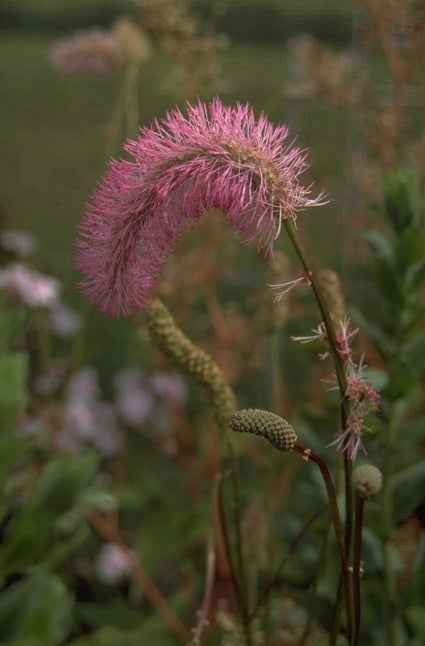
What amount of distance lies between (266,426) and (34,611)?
451 mm

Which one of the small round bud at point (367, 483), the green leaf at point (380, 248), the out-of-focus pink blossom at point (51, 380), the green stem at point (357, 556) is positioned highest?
the green leaf at point (380, 248)

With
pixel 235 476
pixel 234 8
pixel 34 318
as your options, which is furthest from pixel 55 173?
pixel 235 476

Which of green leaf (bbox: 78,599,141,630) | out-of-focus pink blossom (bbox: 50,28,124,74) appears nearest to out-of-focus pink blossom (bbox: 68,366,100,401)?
green leaf (bbox: 78,599,141,630)

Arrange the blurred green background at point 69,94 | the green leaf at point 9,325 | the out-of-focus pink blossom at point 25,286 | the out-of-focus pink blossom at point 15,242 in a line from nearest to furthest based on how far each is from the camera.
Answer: the green leaf at point 9,325 → the out-of-focus pink blossom at point 25,286 → the out-of-focus pink blossom at point 15,242 → the blurred green background at point 69,94

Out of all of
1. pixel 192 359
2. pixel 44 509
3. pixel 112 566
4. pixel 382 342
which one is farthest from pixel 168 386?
pixel 192 359

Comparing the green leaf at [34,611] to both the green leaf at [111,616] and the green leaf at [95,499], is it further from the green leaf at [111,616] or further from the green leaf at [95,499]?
the green leaf at [111,616]

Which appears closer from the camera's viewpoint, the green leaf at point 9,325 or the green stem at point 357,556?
the green stem at point 357,556

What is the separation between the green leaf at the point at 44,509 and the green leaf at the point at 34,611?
0.09ft

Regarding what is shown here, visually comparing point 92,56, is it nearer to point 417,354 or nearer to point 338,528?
point 417,354

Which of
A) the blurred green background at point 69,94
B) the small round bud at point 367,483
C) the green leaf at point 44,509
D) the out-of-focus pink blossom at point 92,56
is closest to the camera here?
the small round bud at point 367,483

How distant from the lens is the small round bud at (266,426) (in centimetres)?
38

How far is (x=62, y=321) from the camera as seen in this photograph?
179 centimetres

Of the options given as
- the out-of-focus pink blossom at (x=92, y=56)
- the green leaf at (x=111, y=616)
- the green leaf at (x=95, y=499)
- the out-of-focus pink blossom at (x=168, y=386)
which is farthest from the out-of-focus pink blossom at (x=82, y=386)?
the green leaf at (x=95, y=499)

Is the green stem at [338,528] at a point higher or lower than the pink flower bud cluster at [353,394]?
lower
